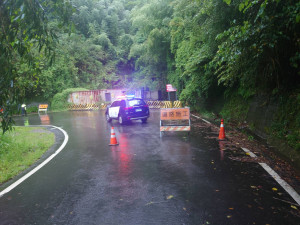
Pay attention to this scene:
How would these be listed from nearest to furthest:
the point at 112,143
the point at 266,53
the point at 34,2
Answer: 1. the point at 34,2
2. the point at 266,53
3. the point at 112,143

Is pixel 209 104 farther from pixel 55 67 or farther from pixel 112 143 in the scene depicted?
pixel 55 67

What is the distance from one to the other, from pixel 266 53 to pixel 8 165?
8.81m

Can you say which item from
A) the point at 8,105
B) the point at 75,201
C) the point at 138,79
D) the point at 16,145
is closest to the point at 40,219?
the point at 75,201

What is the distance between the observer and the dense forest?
3.60 meters

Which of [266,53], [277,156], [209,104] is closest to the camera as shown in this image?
[277,156]

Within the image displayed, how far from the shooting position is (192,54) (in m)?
17.9

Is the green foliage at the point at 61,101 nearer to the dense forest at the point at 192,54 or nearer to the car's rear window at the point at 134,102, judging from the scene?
the dense forest at the point at 192,54

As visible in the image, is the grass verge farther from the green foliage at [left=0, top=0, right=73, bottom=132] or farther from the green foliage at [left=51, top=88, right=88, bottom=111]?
the green foliage at [left=51, top=88, right=88, bottom=111]

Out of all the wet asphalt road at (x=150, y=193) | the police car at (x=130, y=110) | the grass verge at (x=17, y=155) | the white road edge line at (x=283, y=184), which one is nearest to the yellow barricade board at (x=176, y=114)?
the wet asphalt road at (x=150, y=193)

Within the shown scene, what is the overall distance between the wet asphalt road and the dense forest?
6.48 ft

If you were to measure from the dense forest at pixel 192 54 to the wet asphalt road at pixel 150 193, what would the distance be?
1974 mm

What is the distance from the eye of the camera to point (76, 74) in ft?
138

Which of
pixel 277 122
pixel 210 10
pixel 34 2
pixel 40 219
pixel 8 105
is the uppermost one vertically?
pixel 210 10

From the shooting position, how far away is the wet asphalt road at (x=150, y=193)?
Answer: 3.84 m
